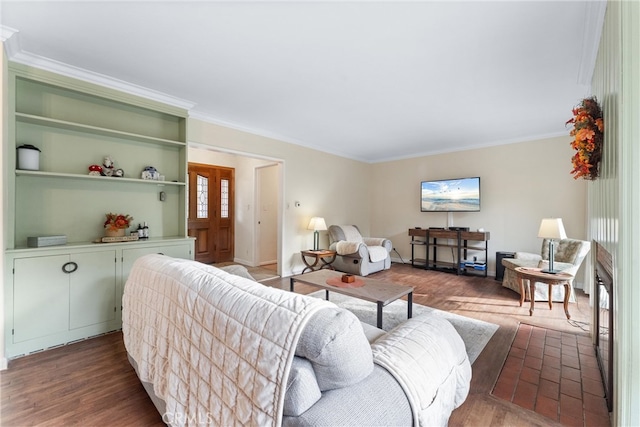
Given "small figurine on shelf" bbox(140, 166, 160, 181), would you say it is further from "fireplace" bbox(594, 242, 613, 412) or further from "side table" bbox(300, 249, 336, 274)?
"fireplace" bbox(594, 242, 613, 412)

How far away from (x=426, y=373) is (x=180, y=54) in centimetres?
283

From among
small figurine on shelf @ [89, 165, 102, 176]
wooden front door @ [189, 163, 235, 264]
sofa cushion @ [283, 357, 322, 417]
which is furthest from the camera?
wooden front door @ [189, 163, 235, 264]

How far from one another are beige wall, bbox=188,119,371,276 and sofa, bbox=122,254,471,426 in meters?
2.88

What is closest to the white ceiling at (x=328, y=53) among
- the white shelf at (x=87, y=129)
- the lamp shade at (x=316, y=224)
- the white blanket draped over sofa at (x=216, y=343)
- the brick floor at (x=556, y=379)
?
the white shelf at (x=87, y=129)

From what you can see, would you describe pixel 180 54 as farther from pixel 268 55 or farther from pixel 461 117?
pixel 461 117

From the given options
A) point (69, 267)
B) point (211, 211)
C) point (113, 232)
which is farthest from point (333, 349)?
point (211, 211)

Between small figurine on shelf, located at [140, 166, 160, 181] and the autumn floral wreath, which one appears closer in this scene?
the autumn floral wreath

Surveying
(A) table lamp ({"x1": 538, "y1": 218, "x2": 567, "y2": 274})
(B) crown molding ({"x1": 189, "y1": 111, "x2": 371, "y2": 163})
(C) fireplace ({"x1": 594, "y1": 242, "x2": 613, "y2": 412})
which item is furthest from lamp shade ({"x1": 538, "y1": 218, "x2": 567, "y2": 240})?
(B) crown molding ({"x1": 189, "y1": 111, "x2": 371, "y2": 163})

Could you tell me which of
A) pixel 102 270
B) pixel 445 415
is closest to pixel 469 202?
pixel 445 415

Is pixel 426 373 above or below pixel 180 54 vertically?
below

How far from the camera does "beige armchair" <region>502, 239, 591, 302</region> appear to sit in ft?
11.1

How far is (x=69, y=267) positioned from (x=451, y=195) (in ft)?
18.7

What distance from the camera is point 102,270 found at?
254 cm

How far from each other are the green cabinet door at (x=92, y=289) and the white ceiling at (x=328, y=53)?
1.74m
